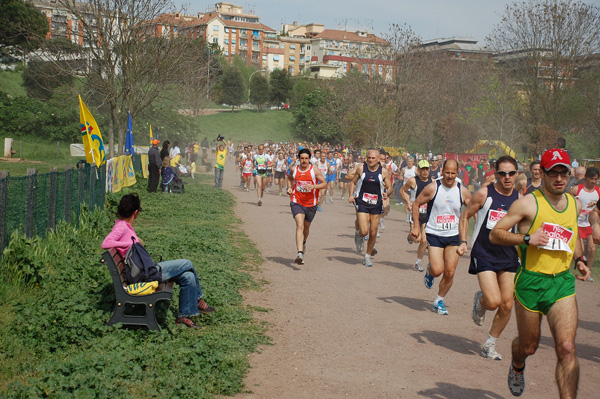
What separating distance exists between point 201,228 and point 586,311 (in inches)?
324

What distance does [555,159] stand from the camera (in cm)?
560

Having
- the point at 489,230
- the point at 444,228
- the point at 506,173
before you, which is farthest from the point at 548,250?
the point at 444,228

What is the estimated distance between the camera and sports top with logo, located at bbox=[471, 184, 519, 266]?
7637 mm

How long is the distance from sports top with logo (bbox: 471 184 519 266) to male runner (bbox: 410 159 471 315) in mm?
1316

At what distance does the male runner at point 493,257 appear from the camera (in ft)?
24.3

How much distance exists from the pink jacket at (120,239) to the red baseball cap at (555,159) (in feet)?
13.2

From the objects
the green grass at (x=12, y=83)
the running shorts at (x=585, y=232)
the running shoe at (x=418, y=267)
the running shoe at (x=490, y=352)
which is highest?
the green grass at (x=12, y=83)

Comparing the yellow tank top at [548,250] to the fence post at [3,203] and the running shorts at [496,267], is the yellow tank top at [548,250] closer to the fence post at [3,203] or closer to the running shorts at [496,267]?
the running shorts at [496,267]

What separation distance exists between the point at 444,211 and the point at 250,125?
7858cm

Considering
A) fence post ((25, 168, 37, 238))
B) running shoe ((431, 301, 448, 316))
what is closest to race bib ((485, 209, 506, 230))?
running shoe ((431, 301, 448, 316))

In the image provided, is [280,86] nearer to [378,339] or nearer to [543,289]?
[378,339]

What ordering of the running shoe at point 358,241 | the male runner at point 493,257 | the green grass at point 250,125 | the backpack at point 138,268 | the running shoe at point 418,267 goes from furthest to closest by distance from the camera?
the green grass at point 250,125, the running shoe at point 358,241, the running shoe at point 418,267, the male runner at point 493,257, the backpack at point 138,268

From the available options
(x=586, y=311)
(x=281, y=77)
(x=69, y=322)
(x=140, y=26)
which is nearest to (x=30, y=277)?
(x=69, y=322)

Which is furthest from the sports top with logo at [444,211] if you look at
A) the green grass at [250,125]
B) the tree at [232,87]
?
the tree at [232,87]
